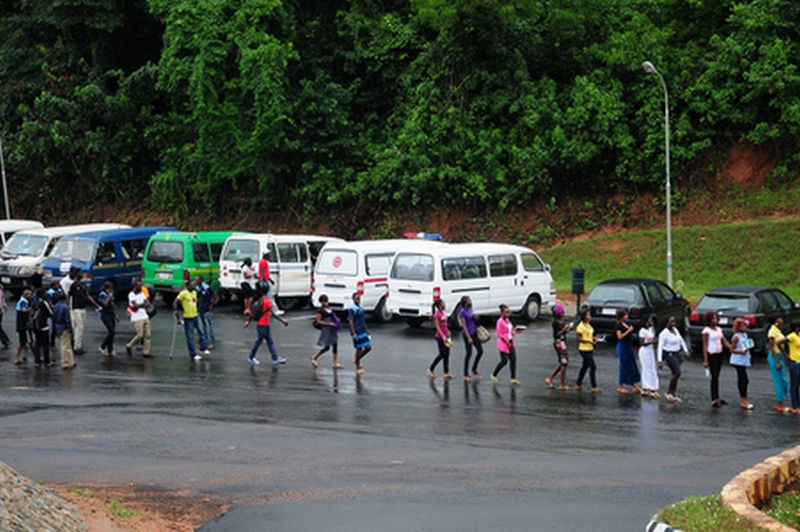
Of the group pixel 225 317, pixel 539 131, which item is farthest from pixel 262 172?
pixel 225 317

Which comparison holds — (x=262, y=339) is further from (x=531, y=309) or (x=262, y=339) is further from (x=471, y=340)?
(x=531, y=309)

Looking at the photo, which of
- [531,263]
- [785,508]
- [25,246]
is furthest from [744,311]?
[25,246]

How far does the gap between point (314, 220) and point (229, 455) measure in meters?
32.2

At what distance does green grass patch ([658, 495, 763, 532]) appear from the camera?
873 centimetres

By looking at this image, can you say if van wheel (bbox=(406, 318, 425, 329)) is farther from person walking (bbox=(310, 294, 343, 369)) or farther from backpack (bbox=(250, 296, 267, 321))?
backpack (bbox=(250, 296, 267, 321))

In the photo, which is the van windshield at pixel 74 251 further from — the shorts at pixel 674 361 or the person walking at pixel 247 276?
the shorts at pixel 674 361

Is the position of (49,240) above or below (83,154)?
below

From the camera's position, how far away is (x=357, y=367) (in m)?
20.5

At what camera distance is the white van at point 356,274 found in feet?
91.0

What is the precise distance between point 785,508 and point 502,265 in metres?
18.1

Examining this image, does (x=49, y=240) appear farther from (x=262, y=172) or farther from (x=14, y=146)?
(x=14, y=146)

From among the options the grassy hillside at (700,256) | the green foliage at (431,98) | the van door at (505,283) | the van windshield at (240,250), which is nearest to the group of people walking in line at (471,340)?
the van door at (505,283)

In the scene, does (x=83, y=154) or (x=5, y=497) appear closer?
(x=5, y=497)

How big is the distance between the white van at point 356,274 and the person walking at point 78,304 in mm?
7078
